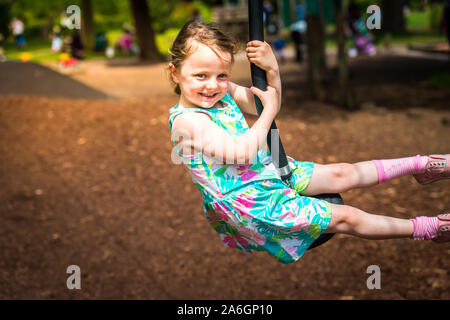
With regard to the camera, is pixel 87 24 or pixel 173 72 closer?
pixel 173 72

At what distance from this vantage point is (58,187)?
6.65 metres

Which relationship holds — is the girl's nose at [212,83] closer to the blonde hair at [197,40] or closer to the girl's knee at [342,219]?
the blonde hair at [197,40]

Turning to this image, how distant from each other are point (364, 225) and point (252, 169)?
586 mm

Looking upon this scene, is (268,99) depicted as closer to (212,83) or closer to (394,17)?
(212,83)

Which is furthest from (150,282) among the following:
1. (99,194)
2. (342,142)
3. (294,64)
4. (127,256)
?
(294,64)

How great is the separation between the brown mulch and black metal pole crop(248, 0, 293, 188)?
117 inches

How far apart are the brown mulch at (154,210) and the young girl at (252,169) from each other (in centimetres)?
263

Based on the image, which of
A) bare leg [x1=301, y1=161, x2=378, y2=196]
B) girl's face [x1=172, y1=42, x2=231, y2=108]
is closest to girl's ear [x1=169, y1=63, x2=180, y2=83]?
girl's face [x1=172, y1=42, x2=231, y2=108]

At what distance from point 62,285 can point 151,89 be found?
748cm

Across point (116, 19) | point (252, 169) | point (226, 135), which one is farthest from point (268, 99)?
point (116, 19)

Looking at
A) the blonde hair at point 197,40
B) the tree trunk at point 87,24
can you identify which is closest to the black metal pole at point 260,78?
the blonde hair at point 197,40

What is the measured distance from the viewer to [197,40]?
2.00m

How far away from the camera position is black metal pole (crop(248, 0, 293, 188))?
77.4 inches

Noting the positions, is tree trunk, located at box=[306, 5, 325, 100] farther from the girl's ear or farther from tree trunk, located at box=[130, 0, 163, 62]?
tree trunk, located at box=[130, 0, 163, 62]
